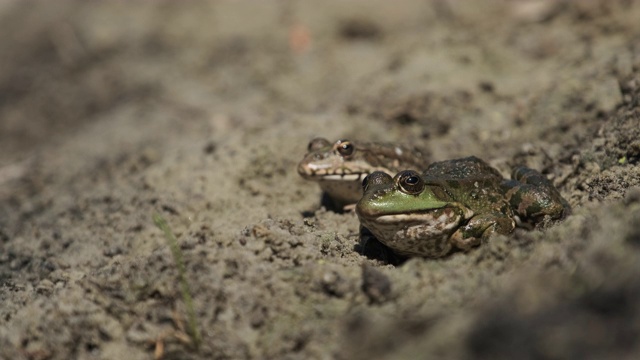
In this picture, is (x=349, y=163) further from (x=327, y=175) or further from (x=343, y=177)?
(x=327, y=175)

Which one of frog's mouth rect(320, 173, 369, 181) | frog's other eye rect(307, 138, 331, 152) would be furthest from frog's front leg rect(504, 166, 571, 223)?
frog's other eye rect(307, 138, 331, 152)

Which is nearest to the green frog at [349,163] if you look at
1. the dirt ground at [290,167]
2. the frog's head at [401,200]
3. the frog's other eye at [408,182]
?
the dirt ground at [290,167]

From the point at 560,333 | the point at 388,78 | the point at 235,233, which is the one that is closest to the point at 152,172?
the point at 235,233

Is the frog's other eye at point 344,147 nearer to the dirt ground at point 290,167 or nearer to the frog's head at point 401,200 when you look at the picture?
the dirt ground at point 290,167

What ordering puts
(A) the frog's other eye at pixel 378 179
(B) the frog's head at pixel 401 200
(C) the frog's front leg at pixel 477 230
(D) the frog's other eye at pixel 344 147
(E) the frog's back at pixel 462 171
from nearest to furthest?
(B) the frog's head at pixel 401 200
(C) the frog's front leg at pixel 477 230
(A) the frog's other eye at pixel 378 179
(E) the frog's back at pixel 462 171
(D) the frog's other eye at pixel 344 147

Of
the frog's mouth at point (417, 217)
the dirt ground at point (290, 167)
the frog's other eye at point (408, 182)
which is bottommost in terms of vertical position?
the dirt ground at point (290, 167)

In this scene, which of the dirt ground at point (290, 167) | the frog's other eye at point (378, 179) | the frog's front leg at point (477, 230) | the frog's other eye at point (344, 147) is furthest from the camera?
the frog's other eye at point (344, 147)

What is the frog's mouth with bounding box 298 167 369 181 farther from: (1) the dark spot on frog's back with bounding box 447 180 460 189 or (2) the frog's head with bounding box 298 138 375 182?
(1) the dark spot on frog's back with bounding box 447 180 460 189
